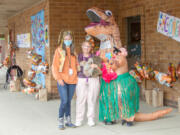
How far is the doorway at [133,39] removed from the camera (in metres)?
8.60

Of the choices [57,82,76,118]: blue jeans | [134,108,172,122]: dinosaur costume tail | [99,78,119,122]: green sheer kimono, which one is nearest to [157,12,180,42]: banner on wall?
[134,108,172,122]: dinosaur costume tail

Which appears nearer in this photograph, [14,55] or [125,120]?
[125,120]

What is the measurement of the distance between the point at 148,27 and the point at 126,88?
296 cm

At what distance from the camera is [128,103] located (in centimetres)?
542

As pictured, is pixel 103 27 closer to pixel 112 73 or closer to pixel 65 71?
pixel 112 73

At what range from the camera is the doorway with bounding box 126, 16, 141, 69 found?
8602 millimetres

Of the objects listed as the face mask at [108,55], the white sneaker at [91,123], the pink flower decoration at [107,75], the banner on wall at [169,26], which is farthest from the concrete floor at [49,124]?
the banner on wall at [169,26]

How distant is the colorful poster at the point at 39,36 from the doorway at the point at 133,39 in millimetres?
2424

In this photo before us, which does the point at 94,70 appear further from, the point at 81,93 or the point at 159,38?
the point at 159,38

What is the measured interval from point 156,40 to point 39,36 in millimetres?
3703

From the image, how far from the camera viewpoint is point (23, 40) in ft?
39.4

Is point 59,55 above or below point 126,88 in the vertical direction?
above

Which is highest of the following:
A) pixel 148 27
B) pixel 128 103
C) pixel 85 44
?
pixel 148 27

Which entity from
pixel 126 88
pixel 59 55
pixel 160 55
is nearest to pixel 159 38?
pixel 160 55
